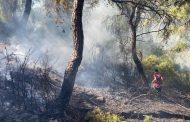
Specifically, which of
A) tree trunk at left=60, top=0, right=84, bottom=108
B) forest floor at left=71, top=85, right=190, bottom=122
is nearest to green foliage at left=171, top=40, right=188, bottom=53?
forest floor at left=71, top=85, right=190, bottom=122

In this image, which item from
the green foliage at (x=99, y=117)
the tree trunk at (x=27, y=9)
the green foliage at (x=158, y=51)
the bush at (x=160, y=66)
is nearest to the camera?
the green foliage at (x=99, y=117)

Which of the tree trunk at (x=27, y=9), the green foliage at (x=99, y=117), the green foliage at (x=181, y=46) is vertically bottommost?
the green foliage at (x=99, y=117)

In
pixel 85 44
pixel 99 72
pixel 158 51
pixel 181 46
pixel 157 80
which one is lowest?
pixel 157 80

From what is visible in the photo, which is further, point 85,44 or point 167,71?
point 85,44

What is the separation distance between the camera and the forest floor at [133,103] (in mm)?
12727

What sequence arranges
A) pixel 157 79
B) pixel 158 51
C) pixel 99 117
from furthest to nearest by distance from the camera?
pixel 158 51, pixel 157 79, pixel 99 117

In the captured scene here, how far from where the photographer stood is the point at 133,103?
46.2 feet

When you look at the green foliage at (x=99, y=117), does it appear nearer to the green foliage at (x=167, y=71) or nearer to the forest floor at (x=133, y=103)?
the forest floor at (x=133, y=103)

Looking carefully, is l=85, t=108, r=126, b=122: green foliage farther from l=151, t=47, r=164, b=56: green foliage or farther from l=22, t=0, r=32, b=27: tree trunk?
l=22, t=0, r=32, b=27: tree trunk

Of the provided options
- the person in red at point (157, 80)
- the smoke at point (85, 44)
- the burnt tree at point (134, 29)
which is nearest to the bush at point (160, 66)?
the smoke at point (85, 44)

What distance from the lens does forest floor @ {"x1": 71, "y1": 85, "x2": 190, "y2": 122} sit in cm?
1273

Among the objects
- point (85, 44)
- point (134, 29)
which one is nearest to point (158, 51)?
point (134, 29)

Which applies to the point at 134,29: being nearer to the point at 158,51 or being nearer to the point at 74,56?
the point at 158,51

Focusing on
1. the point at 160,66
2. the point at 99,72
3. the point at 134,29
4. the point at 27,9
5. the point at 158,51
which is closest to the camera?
the point at 134,29
